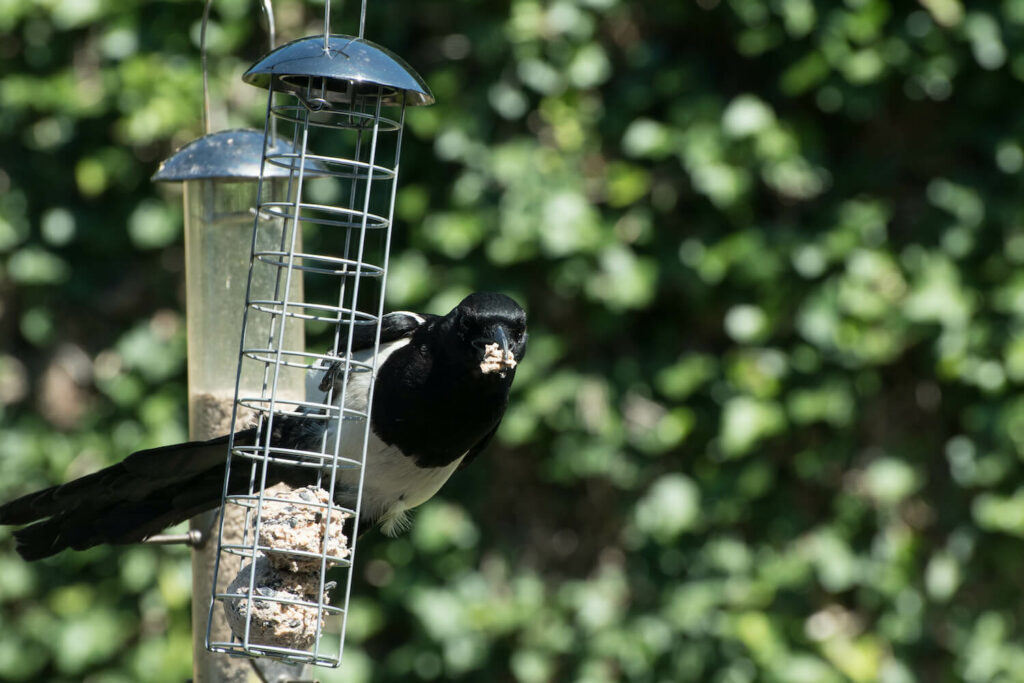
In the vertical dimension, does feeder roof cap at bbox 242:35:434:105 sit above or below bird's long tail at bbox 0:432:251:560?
above

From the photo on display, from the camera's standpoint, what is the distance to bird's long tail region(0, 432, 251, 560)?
2.93m

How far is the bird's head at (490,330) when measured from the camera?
287cm

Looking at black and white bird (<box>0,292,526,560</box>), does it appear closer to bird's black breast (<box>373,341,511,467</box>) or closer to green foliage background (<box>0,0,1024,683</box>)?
bird's black breast (<box>373,341,511,467</box>)

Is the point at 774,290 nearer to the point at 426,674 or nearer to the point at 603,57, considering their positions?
the point at 603,57

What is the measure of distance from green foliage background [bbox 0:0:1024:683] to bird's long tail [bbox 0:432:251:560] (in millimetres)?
1301

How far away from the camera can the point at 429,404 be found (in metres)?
2.98

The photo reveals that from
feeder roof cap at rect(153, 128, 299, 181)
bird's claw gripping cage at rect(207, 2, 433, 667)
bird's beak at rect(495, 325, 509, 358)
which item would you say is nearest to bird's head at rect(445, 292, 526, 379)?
bird's beak at rect(495, 325, 509, 358)

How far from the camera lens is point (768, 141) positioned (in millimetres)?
4230

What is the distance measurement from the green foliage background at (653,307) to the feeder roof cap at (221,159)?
48.3 inches

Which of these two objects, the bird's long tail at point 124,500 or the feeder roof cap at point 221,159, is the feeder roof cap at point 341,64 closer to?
the feeder roof cap at point 221,159

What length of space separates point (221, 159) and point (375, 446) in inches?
30.9

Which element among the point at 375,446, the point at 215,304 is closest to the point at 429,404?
the point at 375,446

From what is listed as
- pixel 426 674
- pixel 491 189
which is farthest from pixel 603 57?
pixel 426 674

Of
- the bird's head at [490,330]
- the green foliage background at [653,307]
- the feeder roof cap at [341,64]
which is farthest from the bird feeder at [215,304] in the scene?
the green foliage background at [653,307]
